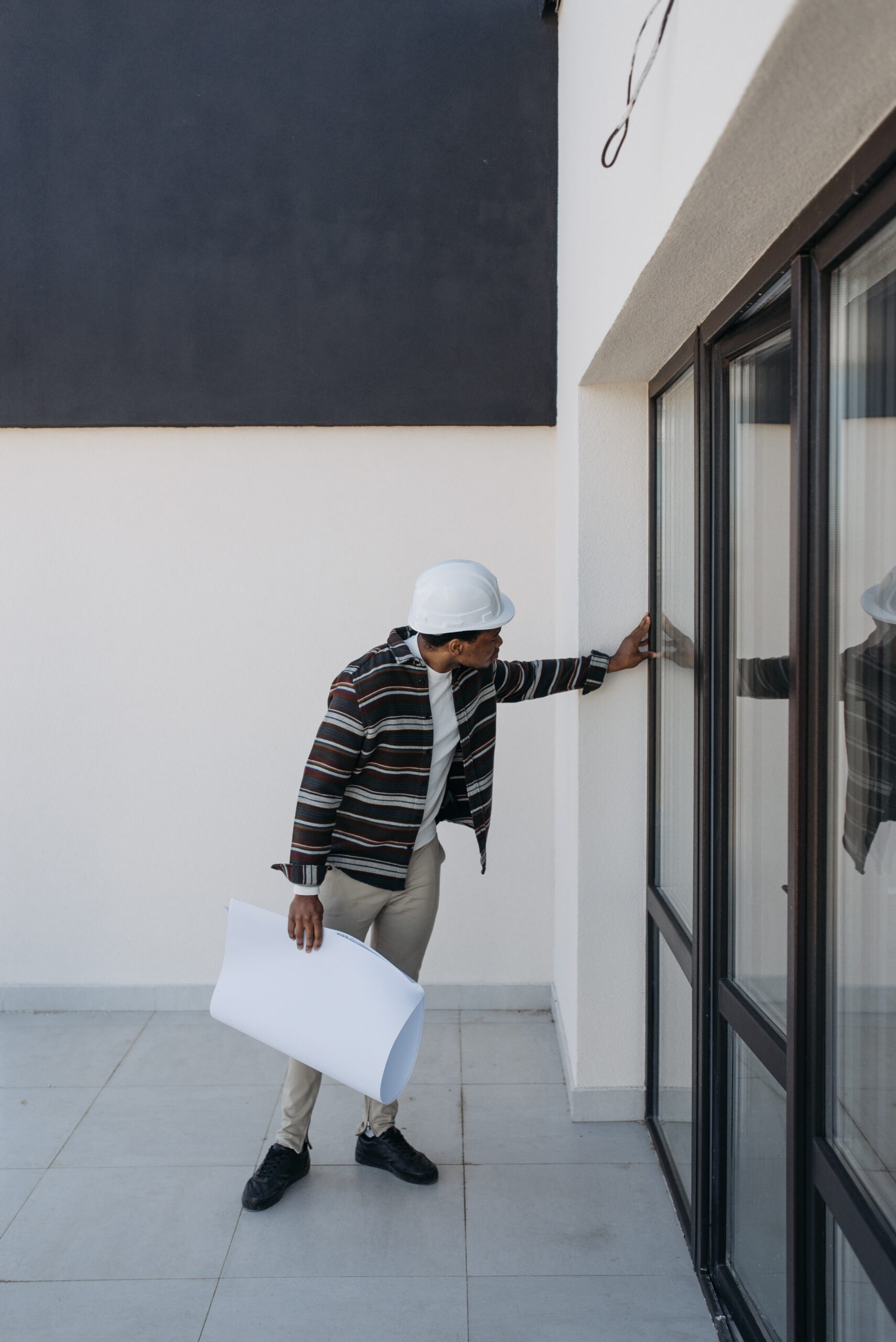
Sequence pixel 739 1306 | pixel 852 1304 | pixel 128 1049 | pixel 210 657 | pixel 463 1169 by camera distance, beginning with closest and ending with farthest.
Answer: pixel 852 1304, pixel 739 1306, pixel 463 1169, pixel 128 1049, pixel 210 657

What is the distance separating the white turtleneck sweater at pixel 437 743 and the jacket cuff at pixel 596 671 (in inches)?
17.7

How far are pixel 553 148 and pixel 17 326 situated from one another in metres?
2.05

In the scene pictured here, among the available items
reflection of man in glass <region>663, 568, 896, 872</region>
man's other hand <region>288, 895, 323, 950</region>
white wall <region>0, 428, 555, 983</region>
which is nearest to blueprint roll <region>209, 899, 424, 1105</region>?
man's other hand <region>288, 895, 323, 950</region>

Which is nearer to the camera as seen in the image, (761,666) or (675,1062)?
(761,666)

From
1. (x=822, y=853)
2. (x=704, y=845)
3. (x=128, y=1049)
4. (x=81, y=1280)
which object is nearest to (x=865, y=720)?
(x=822, y=853)

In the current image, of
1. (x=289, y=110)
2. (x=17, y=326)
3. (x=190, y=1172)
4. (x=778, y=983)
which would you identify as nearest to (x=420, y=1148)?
(x=190, y=1172)

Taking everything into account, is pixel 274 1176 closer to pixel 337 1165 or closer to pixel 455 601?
pixel 337 1165

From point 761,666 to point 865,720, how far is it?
1.55 feet

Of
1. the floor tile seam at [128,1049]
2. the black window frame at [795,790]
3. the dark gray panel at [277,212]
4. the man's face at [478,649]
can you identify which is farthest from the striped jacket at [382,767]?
the dark gray panel at [277,212]

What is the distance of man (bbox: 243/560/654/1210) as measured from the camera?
2.38 meters

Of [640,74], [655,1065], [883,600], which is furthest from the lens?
[655,1065]

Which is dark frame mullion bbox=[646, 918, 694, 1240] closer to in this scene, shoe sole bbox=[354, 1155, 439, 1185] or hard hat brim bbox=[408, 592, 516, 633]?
shoe sole bbox=[354, 1155, 439, 1185]

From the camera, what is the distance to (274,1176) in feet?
8.43

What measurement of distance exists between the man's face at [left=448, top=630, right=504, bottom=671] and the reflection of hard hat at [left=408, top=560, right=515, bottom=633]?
0.04 meters
